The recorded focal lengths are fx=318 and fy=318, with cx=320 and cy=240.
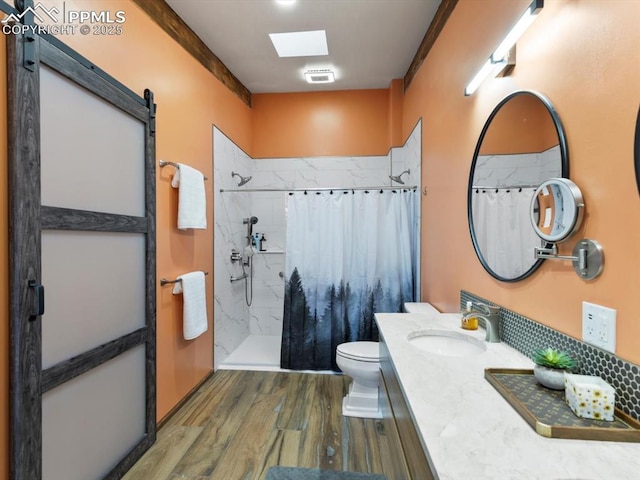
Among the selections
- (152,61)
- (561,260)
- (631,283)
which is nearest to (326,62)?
(152,61)

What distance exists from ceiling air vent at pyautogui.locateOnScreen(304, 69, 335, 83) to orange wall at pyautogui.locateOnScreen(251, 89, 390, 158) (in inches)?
13.4

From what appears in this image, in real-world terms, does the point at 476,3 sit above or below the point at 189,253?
above

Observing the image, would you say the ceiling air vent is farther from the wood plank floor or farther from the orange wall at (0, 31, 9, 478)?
the wood plank floor

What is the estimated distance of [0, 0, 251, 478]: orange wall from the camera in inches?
45.0

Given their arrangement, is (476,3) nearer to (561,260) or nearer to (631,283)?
(561,260)

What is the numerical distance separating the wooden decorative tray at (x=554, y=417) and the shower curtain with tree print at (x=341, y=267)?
189 cm

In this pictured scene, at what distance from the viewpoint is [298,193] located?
2.92m

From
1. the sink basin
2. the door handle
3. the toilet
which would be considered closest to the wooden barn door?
the door handle

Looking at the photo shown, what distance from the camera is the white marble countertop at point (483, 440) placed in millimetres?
602

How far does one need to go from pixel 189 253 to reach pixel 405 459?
6.62 feet

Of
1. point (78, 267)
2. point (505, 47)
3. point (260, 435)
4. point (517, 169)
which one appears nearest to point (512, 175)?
point (517, 169)

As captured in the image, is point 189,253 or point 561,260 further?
point 189,253

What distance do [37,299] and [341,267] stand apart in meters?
2.10

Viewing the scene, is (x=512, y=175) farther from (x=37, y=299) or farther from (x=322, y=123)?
(x=322, y=123)
